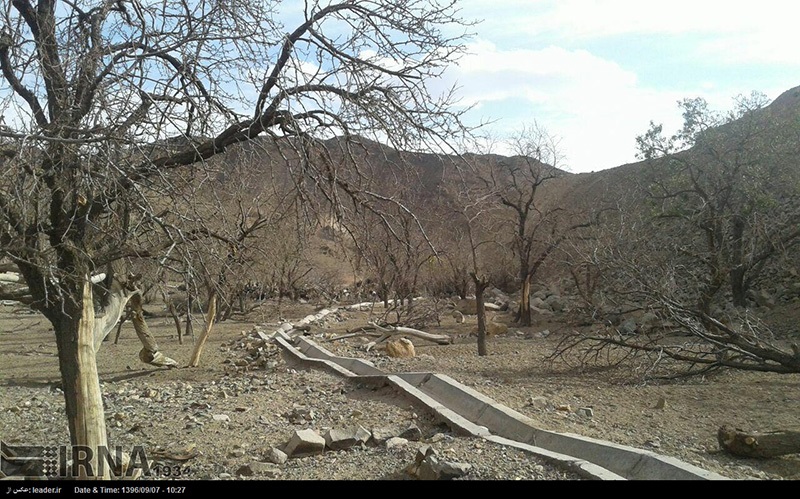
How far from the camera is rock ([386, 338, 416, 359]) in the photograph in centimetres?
1418

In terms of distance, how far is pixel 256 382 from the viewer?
1182cm

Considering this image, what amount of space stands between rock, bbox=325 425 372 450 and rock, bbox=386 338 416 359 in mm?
6796

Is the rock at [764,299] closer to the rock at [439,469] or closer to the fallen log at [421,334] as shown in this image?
the fallen log at [421,334]

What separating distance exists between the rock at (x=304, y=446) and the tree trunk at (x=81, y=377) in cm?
181

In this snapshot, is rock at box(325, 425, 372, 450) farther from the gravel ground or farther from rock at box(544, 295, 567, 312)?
rock at box(544, 295, 567, 312)

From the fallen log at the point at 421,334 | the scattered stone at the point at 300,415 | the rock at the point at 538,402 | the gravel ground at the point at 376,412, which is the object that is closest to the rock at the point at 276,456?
the gravel ground at the point at 376,412

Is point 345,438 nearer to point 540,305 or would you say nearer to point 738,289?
point 738,289

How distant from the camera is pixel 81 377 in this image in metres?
5.61

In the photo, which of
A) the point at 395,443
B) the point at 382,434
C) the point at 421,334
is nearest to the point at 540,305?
the point at 421,334

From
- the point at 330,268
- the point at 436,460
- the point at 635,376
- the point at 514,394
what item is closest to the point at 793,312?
the point at 635,376

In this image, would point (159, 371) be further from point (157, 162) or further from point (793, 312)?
point (793, 312)

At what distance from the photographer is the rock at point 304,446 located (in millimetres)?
6793

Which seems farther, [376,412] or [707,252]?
[707,252]

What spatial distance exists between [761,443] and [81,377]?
6.05 meters
